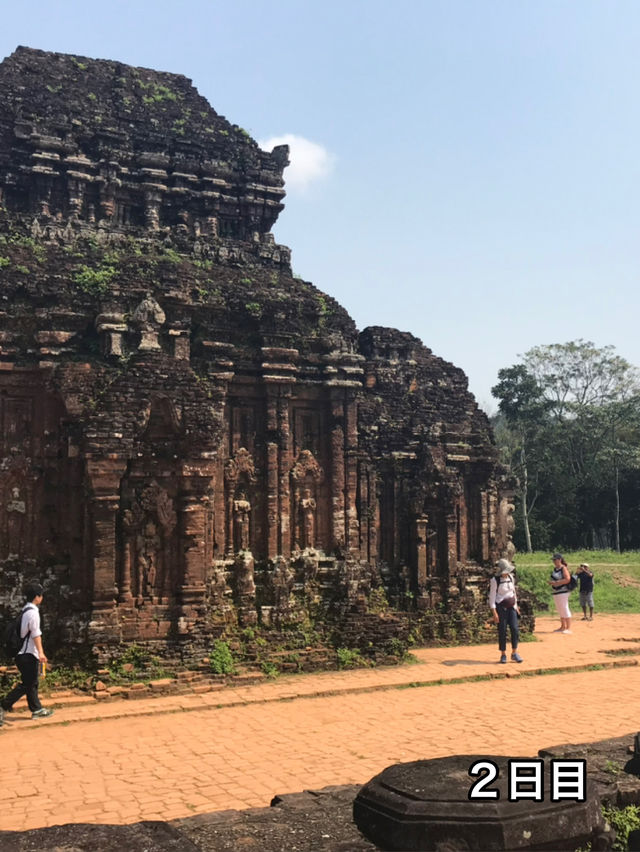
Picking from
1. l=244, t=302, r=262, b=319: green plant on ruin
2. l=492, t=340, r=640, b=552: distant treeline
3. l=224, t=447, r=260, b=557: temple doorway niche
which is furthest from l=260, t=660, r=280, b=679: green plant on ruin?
l=492, t=340, r=640, b=552: distant treeline

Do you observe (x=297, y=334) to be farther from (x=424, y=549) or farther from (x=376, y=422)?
(x=424, y=549)

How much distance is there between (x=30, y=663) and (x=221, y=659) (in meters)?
3.29

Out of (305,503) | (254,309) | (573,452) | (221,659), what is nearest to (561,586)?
(305,503)

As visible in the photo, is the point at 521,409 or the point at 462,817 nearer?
the point at 462,817

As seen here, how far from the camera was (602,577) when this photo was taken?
29.8 metres

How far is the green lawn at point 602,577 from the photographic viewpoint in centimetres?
2581

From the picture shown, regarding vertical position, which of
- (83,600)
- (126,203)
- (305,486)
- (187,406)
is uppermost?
(126,203)

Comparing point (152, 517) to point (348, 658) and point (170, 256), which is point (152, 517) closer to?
point (348, 658)

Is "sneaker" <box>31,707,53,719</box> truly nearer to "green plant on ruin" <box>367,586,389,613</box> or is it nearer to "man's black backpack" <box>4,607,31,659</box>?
"man's black backpack" <box>4,607,31,659</box>

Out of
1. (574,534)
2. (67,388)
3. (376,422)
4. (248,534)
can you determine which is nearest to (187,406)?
(67,388)

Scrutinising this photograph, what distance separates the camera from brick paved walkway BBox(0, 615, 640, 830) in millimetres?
7656

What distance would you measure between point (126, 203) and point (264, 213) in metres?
2.98

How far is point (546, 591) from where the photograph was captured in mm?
26984

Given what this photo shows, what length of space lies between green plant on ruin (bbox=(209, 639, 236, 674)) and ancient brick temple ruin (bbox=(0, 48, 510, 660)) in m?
0.38
